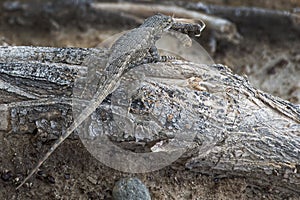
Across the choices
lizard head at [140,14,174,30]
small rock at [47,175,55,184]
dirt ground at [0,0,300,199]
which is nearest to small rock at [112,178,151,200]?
dirt ground at [0,0,300,199]

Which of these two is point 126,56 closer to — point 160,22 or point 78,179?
point 160,22

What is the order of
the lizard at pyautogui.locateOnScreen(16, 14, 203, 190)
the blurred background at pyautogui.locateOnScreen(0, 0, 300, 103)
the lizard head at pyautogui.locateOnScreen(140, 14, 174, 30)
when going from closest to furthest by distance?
the lizard at pyautogui.locateOnScreen(16, 14, 203, 190)
the lizard head at pyautogui.locateOnScreen(140, 14, 174, 30)
the blurred background at pyautogui.locateOnScreen(0, 0, 300, 103)

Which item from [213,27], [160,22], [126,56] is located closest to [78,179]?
[126,56]

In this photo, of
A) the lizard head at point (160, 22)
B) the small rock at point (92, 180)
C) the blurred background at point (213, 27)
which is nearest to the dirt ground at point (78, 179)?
the small rock at point (92, 180)

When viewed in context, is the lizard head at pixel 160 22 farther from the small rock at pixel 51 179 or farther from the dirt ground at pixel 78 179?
the small rock at pixel 51 179

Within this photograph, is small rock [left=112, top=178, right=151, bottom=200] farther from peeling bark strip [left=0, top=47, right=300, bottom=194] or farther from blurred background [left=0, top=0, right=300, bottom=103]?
blurred background [left=0, top=0, right=300, bottom=103]

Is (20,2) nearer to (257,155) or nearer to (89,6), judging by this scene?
(89,6)

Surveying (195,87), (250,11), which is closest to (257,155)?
(195,87)
